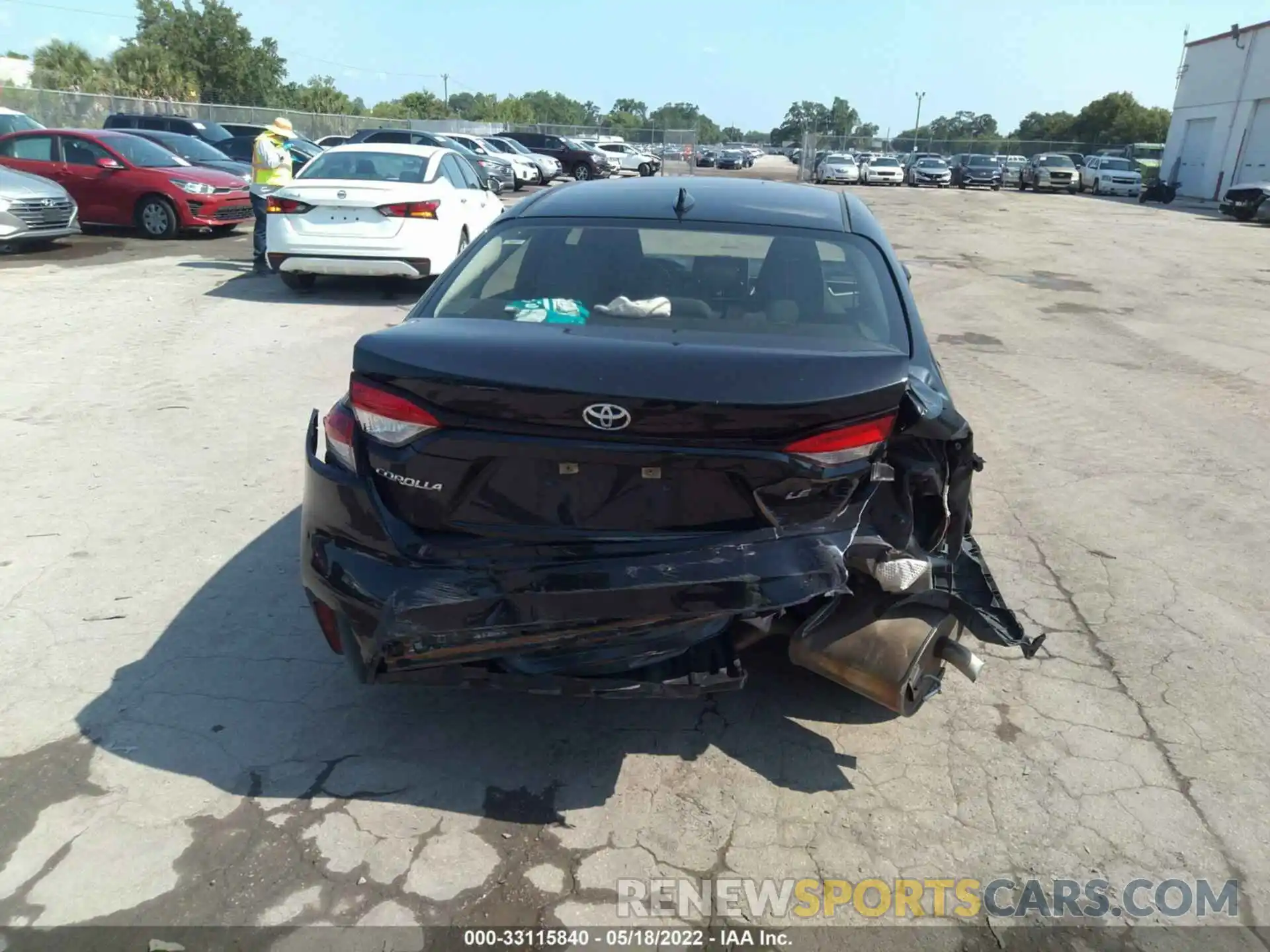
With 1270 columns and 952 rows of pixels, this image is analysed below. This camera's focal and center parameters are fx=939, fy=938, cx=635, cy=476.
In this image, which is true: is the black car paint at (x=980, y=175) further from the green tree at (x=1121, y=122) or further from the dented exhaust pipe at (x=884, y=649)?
the dented exhaust pipe at (x=884, y=649)

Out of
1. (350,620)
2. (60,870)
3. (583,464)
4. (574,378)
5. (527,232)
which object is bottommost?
(60,870)

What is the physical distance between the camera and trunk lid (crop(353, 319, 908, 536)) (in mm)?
2674

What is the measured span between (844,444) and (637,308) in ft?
3.19

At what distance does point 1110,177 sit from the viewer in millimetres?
38844

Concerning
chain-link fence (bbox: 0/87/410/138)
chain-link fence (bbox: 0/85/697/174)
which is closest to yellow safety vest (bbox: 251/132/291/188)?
chain-link fence (bbox: 0/87/410/138)

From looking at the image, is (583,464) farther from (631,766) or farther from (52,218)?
(52,218)

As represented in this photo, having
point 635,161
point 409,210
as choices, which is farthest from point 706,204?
point 635,161

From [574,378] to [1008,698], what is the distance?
2141 millimetres

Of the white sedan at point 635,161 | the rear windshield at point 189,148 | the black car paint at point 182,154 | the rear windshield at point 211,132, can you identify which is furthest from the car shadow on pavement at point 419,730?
the white sedan at point 635,161

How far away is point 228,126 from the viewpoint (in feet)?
92.9

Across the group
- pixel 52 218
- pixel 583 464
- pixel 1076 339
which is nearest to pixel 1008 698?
pixel 583 464

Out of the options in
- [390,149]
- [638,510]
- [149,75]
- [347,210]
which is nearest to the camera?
[638,510]

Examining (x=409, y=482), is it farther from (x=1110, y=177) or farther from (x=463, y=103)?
(x=463, y=103)

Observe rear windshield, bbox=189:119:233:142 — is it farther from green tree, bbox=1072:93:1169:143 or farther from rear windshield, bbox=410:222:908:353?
green tree, bbox=1072:93:1169:143
